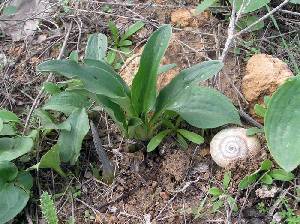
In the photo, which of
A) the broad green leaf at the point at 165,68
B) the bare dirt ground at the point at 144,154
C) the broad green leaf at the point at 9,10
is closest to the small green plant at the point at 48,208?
the bare dirt ground at the point at 144,154

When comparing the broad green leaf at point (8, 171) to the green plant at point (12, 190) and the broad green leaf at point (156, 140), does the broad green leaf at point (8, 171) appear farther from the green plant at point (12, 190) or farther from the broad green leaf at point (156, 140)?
the broad green leaf at point (156, 140)

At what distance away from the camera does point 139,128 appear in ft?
6.21

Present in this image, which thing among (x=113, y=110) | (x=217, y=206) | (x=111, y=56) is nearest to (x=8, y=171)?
(x=113, y=110)

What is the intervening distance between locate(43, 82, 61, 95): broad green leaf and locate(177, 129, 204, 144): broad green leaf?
1.80 ft

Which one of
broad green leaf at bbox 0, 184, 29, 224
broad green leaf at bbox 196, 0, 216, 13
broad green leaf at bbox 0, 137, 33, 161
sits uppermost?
broad green leaf at bbox 196, 0, 216, 13

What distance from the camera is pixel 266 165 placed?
175 cm

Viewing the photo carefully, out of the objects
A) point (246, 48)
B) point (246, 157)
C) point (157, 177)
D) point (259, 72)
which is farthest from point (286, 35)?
point (157, 177)

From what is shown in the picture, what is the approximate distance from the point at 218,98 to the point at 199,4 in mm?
589

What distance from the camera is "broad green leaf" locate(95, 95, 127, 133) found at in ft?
5.93

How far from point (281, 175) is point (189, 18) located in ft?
2.86

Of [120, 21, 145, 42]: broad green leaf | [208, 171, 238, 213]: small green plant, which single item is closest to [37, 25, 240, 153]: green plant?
[208, 171, 238, 213]: small green plant

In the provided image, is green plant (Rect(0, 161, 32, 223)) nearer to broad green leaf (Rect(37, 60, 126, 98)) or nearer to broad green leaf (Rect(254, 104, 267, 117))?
broad green leaf (Rect(37, 60, 126, 98))

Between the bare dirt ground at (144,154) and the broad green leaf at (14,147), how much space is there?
0.28 ft

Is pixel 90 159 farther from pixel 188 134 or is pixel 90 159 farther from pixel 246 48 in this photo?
pixel 246 48
